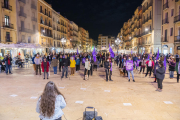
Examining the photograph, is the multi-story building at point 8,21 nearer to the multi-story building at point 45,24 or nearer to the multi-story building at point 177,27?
the multi-story building at point 45,24

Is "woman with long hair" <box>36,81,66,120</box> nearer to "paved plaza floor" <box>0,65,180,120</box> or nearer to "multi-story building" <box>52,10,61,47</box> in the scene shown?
"paved plaza floor" <box>0,65,180,120</box>

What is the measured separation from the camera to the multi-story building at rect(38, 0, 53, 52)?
37.2m

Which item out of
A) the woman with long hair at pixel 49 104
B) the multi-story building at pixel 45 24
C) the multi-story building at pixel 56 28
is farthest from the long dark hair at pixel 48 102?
the multi-story building at pixel 56 28

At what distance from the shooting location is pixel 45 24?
39.8m

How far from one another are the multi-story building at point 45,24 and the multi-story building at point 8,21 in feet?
29.5

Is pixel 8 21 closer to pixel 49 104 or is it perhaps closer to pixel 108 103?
pixel 108 103

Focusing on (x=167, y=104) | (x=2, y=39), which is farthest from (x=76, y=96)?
(x=2, y=39)

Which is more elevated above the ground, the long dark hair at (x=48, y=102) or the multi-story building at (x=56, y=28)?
the multi-story building at (x=56, y=28)

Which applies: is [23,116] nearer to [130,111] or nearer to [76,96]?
[76,96]

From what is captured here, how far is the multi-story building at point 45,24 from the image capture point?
3716 centimetres

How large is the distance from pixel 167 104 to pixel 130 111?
1688mm

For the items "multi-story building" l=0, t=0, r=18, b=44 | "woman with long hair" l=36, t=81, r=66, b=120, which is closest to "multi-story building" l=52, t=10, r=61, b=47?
"multi-story building" l=0, t=0, r=18, b=44

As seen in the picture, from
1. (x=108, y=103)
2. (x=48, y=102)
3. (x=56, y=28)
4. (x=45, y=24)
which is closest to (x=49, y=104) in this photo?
(x=48, y=102)

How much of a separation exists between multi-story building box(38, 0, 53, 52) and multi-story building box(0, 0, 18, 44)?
900 cm
